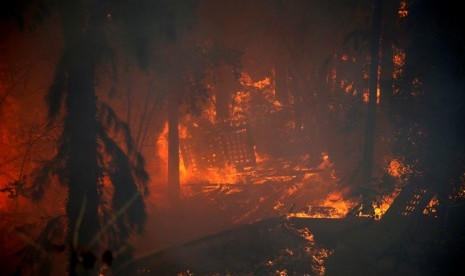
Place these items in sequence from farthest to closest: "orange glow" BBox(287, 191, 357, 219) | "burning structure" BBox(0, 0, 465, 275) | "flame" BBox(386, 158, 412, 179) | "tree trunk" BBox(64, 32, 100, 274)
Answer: "orange glow" BBox(287, 191, 357, 219)
"flame" BBox(386, 158, 412, 179)
"burning structure" BBox(0, 0, 465, 275)
"tree trunk" BBox(64, 32, 100, 274)

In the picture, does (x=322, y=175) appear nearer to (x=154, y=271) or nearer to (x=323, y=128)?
(x=323, y=128)

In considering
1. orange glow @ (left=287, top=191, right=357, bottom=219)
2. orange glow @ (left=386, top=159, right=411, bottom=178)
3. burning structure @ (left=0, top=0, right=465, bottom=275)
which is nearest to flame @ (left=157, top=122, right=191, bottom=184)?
burning structure @ (left=0, top=0, right=465, bottom=275)

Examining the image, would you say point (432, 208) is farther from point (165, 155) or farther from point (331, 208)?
point (165, 155)

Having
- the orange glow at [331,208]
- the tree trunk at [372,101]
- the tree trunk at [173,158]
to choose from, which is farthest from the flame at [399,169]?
the tree trunk at [173,158]

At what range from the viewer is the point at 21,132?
48.5 feet

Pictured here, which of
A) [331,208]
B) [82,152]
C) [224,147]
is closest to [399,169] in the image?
[331,208]

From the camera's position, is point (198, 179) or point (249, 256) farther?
point (198, 179)

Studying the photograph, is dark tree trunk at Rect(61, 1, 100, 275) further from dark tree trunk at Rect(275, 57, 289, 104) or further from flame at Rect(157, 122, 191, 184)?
dark tree trunk at Rect(275, 57, 289, 104)

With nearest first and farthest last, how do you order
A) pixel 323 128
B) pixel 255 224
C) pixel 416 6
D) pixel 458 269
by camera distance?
pixel 458 269, pixel 416 6, pixel 255 224, pixel 323 128

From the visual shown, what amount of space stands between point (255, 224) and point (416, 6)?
759 centimetres

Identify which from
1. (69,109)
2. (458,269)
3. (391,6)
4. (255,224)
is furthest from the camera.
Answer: (391,6)

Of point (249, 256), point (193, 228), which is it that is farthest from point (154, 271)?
point (193, 228)

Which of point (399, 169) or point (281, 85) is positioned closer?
point (399, 169)

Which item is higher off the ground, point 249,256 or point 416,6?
point 416,6
